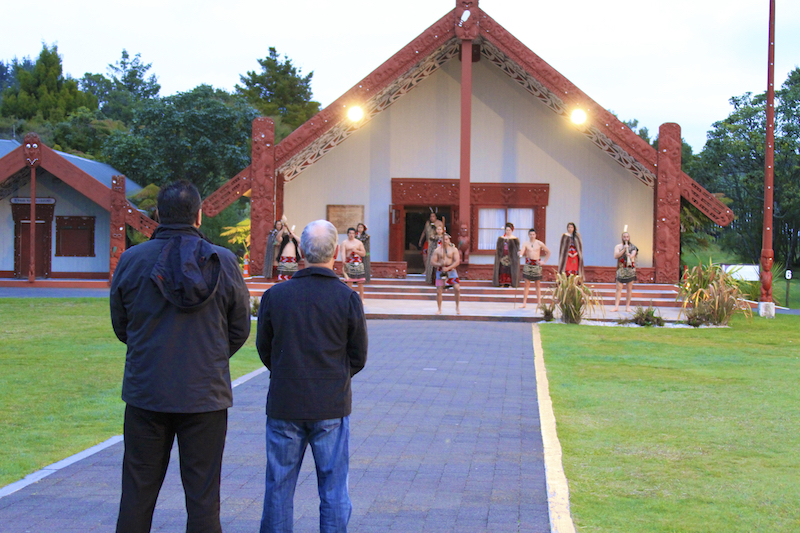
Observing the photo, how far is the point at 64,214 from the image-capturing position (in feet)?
89.0

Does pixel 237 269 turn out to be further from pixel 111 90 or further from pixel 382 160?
pixel 111 90

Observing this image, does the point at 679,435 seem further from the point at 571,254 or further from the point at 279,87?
the point at 279,87

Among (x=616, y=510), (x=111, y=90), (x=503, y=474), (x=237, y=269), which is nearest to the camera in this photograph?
(x=237, y=269)

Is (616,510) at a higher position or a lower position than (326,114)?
lower

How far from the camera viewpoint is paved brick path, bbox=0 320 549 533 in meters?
4.39

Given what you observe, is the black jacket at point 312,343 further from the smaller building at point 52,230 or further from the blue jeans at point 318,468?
the smaller building at point 52,230

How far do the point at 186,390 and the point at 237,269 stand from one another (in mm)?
598

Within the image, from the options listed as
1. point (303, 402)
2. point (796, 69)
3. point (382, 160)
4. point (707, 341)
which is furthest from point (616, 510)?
point (796, 69)

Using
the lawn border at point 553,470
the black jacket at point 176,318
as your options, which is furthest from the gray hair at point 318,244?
the lawn border at point 553,470

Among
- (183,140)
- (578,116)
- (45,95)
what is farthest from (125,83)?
(578,116)

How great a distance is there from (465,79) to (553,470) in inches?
677

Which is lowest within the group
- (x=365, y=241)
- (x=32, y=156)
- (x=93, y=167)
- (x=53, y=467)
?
(x=53, y=467)

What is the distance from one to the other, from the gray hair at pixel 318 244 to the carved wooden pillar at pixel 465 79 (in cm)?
1720

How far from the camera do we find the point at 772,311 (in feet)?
57.9
